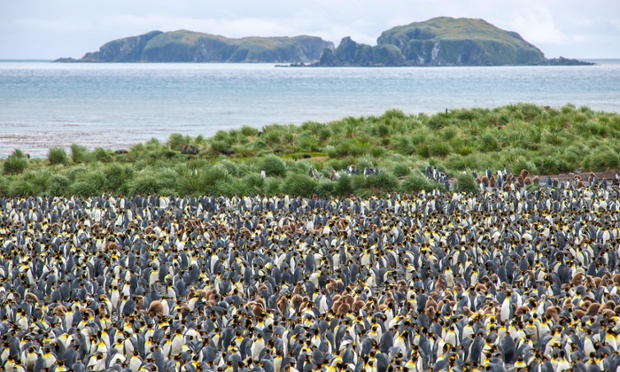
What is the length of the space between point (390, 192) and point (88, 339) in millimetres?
9368

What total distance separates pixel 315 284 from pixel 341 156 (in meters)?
11.9

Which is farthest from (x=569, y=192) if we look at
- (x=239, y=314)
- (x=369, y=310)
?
(x=239, y=314)

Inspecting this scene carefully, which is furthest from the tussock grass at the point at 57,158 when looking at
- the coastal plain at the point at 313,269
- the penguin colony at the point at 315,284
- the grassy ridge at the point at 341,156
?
the penguin colony at the point at 315,284

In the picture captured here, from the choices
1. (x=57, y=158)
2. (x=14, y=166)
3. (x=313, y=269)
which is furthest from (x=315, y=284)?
Answer: (x=57, y=158)

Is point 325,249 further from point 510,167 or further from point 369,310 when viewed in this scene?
point 510,167

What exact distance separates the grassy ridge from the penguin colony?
6.69ft

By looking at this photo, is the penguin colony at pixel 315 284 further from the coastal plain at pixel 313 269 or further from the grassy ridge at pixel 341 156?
the grassy ridge at pixel 341 156

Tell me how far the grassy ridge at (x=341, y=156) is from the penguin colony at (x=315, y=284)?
204 centimetres

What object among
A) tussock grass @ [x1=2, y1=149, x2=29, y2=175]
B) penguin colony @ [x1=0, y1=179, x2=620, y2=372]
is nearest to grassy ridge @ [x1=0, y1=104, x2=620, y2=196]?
tussock grass @ [x1=2, y1=149, x2=29, y2=175]

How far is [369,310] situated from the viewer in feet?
25.3

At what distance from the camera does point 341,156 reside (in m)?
20.8

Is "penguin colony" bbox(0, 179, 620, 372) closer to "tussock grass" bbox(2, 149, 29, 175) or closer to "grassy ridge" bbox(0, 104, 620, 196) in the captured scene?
"grassy ridge" bbox(0, 104, 620, 196)

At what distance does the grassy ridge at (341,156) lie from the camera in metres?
15.9

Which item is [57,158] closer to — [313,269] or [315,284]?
[313,269]
